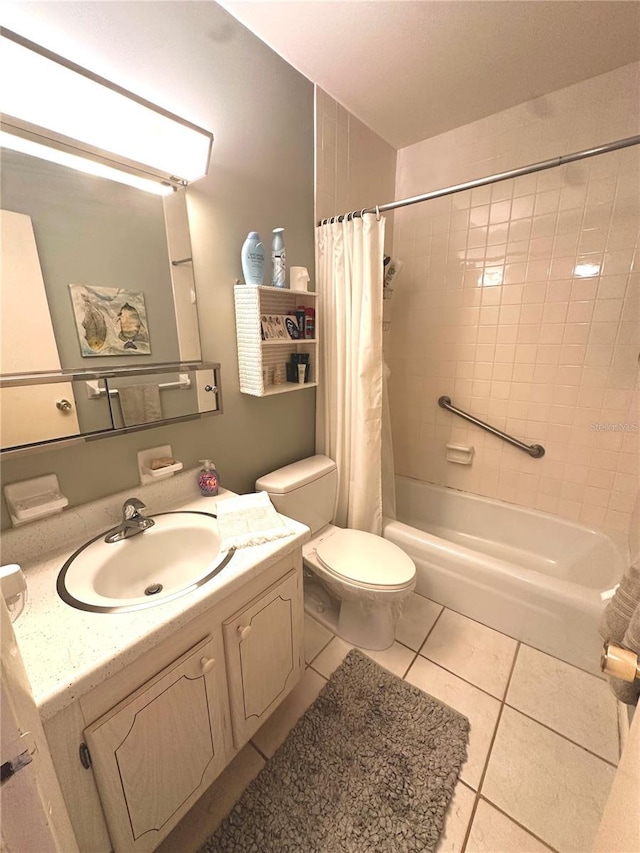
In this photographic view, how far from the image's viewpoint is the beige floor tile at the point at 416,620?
1576 millimetres

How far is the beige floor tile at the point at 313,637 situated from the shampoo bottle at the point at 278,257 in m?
1.58

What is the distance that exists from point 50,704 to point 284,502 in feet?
3.16

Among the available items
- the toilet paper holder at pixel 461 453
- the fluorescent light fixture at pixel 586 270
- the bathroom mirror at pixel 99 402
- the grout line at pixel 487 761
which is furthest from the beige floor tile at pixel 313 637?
the fluorescent light fixture at pixel 586 270

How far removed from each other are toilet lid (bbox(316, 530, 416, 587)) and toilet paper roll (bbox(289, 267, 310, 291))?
1165 millimetres

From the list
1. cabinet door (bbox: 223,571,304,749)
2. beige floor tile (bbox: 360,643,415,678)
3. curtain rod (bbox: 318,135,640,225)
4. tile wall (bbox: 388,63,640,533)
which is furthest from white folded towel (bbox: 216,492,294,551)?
tile wall (bbox: 388,63,640,533)

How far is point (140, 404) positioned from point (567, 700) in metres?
1.92

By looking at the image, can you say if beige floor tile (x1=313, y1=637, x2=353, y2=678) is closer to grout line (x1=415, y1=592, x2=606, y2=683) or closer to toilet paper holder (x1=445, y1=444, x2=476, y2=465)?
grout line (x1=415, y1=592, x2=606, y2=683)

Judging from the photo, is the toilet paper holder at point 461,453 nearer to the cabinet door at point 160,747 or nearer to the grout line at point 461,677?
the grout line at point 461,677

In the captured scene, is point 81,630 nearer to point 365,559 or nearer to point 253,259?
point 365,559

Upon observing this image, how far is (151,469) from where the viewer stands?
1181 millimetres

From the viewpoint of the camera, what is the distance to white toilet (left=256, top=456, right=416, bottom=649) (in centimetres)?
138

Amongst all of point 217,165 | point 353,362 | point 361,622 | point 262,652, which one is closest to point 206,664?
point 262,652

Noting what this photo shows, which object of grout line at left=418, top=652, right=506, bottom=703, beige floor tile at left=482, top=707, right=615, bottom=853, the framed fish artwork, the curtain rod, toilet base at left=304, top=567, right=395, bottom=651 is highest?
the curtain rod

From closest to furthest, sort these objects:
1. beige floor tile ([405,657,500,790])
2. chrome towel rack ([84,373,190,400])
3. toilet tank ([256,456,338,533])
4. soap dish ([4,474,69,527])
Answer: soap dish ([4,474,69,527]) < chrome towel rack ([84,373,190,400]) < beige floor tile ([405,657,500,790]) < toilet tank ([256,456,338,533])
